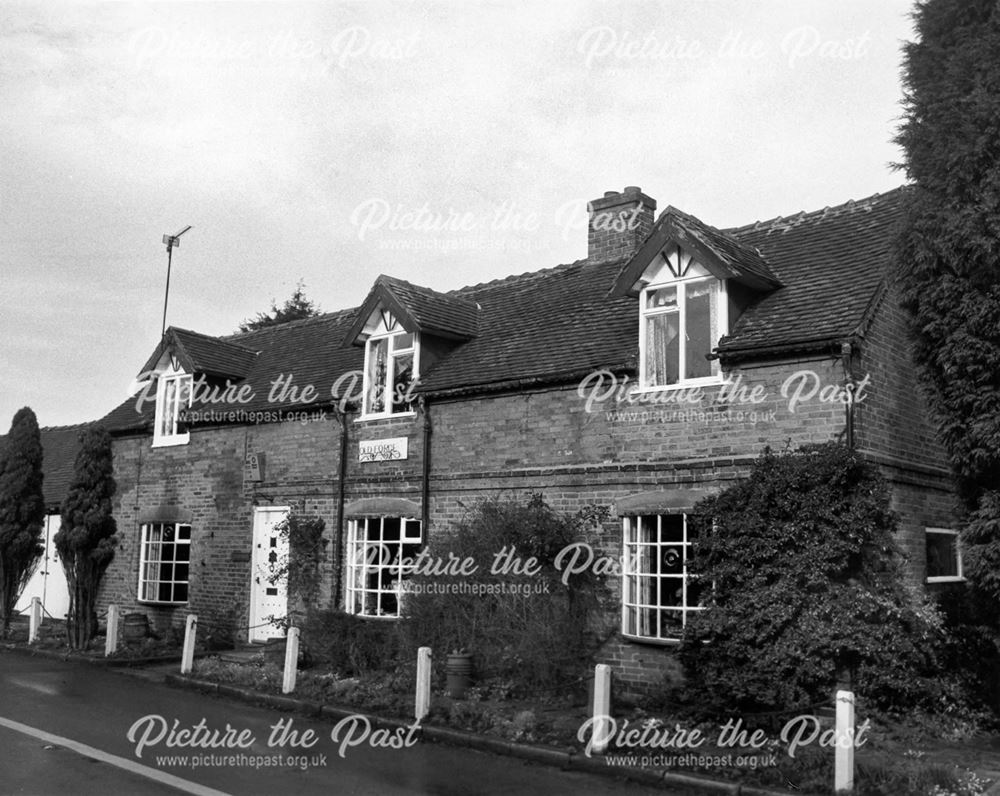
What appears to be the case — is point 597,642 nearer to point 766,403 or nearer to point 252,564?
point 766,403

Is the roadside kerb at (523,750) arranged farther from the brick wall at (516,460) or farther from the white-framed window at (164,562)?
the white-framed window at (164,562)

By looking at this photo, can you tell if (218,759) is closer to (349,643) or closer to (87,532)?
(349,643)

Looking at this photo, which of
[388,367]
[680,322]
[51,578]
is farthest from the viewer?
[51,578]

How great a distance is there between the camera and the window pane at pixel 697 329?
45.0 ft

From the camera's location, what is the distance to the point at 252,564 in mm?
19406

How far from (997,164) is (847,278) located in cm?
313

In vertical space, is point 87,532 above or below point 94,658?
above

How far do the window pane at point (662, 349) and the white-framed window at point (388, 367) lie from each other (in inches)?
189

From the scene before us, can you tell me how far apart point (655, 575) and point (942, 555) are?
4.02m

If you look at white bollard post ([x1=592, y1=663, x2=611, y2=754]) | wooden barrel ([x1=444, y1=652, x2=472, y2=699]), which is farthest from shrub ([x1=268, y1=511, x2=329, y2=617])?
white bollard post ([x1=592, y1=663, x2=611, y2=754])

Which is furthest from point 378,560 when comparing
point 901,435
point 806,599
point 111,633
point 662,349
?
point 901,435

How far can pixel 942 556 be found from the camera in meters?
13.7

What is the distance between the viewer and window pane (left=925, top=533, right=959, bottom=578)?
13.3 meters

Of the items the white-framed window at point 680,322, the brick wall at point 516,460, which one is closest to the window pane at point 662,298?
the white-framed window at point 680,322
